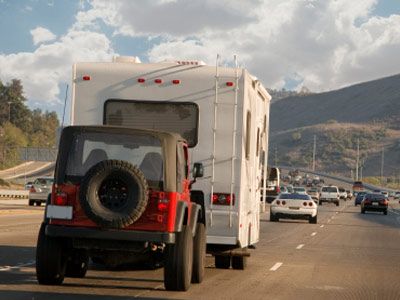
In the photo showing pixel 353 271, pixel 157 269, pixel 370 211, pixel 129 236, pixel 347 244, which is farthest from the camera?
pixel 370 211

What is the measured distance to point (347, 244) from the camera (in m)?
27.2

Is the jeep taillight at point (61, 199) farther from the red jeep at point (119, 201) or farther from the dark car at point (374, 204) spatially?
the dark car at point (374, 204)

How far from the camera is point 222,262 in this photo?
17.2 meters

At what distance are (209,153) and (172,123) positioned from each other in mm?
769

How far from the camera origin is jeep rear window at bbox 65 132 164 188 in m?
12.4

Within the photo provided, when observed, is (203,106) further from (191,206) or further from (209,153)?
(191,206)

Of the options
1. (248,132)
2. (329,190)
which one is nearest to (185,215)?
(248,132)

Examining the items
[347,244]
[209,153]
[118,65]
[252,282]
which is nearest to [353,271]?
[252,282]

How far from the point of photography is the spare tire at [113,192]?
11953mm

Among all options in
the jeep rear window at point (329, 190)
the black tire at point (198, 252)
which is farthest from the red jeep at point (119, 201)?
the jeep rear window at point (329, 190)

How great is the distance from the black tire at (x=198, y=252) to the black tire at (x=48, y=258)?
1.99 meters

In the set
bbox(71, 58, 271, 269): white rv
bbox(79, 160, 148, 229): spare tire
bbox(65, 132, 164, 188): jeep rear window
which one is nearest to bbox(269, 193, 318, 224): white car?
bbox(71, 58, 271, 269): white rv

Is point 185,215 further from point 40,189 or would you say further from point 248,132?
point 40,189

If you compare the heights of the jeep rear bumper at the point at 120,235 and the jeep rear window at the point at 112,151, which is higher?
the jeep rear window at the point at 112,151
